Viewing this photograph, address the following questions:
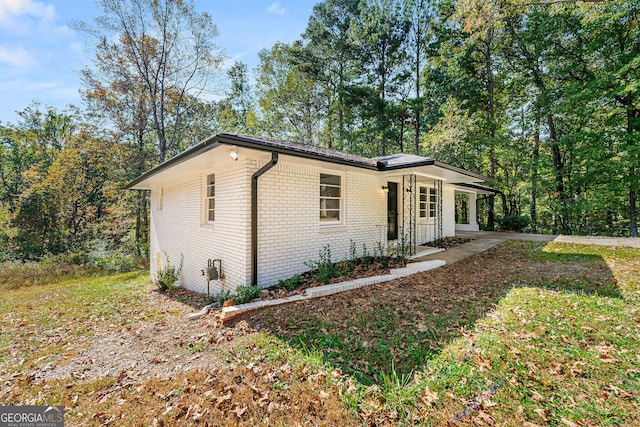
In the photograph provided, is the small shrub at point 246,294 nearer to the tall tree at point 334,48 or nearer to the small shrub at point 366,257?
the small shrub at point 366,257

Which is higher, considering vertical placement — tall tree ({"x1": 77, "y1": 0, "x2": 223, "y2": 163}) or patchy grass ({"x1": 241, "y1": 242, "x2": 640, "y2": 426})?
tall tree ({"x1": 77, "y1": 0, "x2": 223, "y2": 163})

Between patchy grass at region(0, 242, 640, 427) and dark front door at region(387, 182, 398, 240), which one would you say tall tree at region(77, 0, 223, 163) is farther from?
patchy grass at region(0, 242, 640, 427)

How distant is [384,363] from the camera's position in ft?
9.18

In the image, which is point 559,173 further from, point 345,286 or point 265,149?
point 265,149

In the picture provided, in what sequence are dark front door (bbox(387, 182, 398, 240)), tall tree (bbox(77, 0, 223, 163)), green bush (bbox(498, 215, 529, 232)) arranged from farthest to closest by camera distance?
green bush (bbox(498, 215, 529, 232)), tall tree (bbox(77, 0, 223, 163)), dark front door (bbox(387, 182, 398, 240))

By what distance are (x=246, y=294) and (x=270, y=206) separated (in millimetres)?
1829

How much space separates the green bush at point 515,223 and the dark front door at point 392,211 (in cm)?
1180

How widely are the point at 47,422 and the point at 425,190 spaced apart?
11.6 metres

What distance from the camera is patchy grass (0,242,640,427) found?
2.16 m

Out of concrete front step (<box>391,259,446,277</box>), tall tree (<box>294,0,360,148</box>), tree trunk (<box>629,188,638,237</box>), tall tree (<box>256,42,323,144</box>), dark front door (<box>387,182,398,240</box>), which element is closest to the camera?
concrete front step (<box>391,259,446,277</box>)

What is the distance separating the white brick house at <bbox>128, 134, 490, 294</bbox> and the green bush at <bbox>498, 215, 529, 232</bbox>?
11047 millimetres

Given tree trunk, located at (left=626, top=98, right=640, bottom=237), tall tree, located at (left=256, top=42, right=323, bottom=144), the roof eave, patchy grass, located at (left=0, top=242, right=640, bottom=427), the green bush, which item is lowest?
patchy grass, located at (left=0, top=242, right=640, bottom=427)

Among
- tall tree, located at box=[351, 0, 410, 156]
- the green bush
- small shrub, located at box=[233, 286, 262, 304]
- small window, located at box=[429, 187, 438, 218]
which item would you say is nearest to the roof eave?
small shrub, located at box=[233, 286, 262, 304]

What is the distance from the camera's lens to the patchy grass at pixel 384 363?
2158 millimetres
